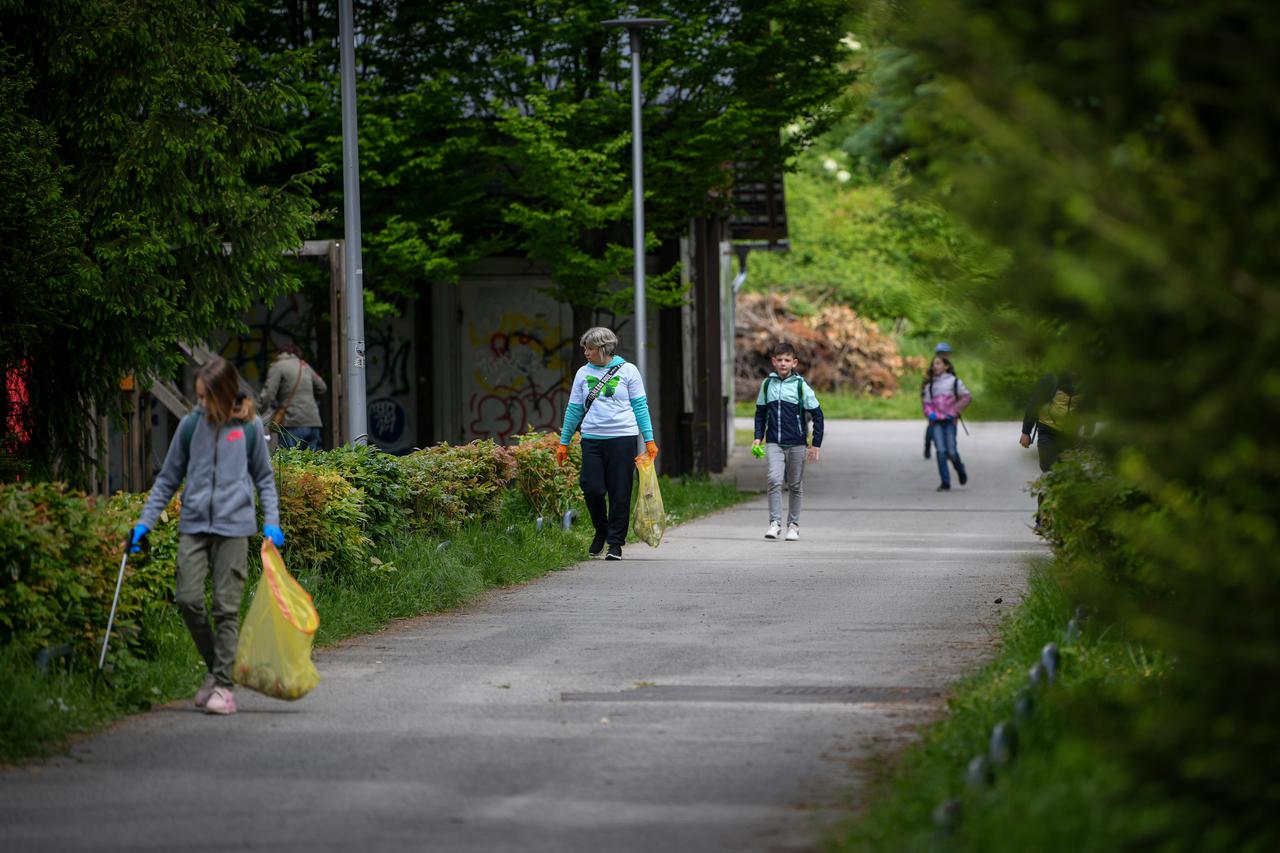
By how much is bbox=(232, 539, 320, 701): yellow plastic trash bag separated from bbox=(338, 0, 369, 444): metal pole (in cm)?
661

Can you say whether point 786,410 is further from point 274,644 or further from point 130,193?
point 274,644

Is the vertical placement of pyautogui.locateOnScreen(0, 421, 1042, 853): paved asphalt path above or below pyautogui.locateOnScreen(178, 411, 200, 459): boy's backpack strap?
below

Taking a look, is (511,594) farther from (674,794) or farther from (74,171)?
(674,794)

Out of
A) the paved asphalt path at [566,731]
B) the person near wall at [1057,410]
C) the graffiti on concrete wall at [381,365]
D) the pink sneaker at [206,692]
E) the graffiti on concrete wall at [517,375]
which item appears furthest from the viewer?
the graffiti on concrete wall at [517,375]

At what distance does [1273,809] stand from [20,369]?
11512mm

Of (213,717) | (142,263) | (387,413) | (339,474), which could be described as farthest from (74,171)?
(387,413)

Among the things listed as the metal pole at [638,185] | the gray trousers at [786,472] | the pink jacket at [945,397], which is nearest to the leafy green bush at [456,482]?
the gray trousers at [786,472]

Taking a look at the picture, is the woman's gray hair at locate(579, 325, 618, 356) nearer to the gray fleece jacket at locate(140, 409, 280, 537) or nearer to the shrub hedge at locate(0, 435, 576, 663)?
the shrub hedge at locate(0, 435, 576, 663)

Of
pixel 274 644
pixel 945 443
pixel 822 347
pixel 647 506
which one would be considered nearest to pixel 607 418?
pixel 647 506

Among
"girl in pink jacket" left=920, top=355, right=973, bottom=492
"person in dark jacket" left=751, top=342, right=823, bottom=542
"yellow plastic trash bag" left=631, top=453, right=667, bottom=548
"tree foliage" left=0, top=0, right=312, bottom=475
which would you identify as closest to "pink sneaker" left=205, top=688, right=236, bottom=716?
"tree foliage" left=0, top=0, right=312, bottom=475

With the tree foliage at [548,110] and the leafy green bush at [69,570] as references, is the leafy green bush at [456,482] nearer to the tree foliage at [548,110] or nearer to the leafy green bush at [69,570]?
the leafy green bush at [69,570]

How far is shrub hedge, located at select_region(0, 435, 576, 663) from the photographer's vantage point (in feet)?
26.7

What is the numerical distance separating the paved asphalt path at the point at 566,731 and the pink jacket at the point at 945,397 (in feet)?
33.5

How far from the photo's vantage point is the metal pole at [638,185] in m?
21.1
